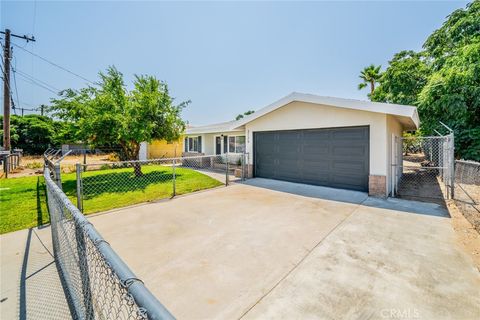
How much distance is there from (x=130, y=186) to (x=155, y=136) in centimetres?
329

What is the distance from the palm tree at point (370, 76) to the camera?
24.5 metres

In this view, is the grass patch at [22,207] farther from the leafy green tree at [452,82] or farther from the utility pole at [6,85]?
the leafy green tree at [452,82]

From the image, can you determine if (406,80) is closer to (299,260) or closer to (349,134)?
(349,134)

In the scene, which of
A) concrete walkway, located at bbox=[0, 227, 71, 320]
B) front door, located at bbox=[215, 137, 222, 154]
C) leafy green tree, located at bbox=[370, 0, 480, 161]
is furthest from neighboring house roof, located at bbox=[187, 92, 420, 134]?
concrete walkway, located at bbox=[0, 227, 71, 320]

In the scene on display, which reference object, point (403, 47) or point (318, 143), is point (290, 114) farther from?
point (403, 47)

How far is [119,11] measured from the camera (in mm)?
10898

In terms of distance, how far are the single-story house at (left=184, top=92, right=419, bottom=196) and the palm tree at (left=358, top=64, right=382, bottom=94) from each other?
61.1ft

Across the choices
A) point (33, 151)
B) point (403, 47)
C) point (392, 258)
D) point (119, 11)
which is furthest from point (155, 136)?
point (33, 151)

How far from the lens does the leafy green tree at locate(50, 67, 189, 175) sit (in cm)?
995

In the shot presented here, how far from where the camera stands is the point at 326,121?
27.1 ft

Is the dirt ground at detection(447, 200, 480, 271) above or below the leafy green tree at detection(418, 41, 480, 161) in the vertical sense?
below

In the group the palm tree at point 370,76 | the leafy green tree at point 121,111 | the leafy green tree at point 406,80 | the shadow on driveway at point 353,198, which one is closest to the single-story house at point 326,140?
the shadow on driveway at point 353,198

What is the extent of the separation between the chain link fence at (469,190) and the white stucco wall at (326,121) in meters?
2.01

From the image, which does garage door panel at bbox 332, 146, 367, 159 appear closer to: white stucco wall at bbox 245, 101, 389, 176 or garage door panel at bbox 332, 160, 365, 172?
garage door panel at bbox 332, 160, 365, 172
